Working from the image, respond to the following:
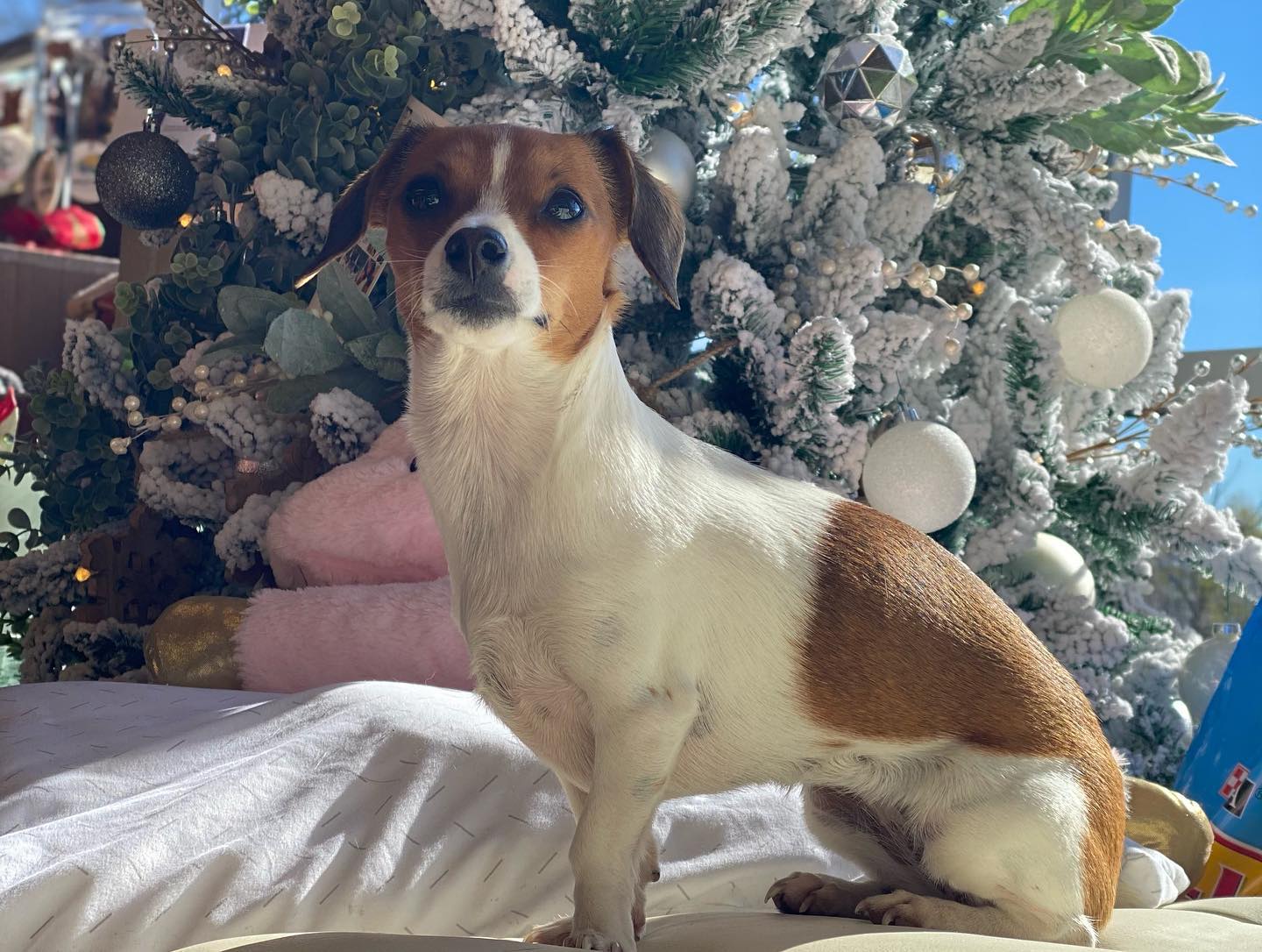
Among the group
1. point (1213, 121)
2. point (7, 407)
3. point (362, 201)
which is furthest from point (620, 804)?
point (7, 407)

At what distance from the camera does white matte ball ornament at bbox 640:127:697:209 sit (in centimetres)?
148

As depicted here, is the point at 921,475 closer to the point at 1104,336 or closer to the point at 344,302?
the point at 1104,336

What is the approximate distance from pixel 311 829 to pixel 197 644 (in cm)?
56

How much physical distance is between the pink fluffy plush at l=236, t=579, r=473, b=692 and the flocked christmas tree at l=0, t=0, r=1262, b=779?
21cm

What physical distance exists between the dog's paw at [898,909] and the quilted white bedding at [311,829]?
22cm

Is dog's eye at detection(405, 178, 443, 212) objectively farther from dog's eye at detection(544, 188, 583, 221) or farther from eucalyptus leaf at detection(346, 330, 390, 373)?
eucalyptus leaf at detection(346, 330, 390, 373)

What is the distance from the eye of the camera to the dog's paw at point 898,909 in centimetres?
78

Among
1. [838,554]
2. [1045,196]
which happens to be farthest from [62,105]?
[838,554]

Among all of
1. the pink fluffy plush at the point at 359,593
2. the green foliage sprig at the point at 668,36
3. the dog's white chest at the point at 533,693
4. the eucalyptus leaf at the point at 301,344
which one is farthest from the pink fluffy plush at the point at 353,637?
the green foliage sprig at the point at 668,36

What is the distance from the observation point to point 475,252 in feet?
2.58

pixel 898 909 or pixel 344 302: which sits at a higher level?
pixel 344 302

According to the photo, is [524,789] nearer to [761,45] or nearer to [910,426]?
[910,426]

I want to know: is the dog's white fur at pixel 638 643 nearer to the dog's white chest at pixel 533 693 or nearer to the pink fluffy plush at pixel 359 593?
the dog's white chest at pixel 533 693

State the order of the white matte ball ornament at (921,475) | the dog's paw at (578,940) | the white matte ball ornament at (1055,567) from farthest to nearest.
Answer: the white matte ball ornament at (1055,567), the white matte ball ornament at (921,475), the dog's paw at (578,940)
